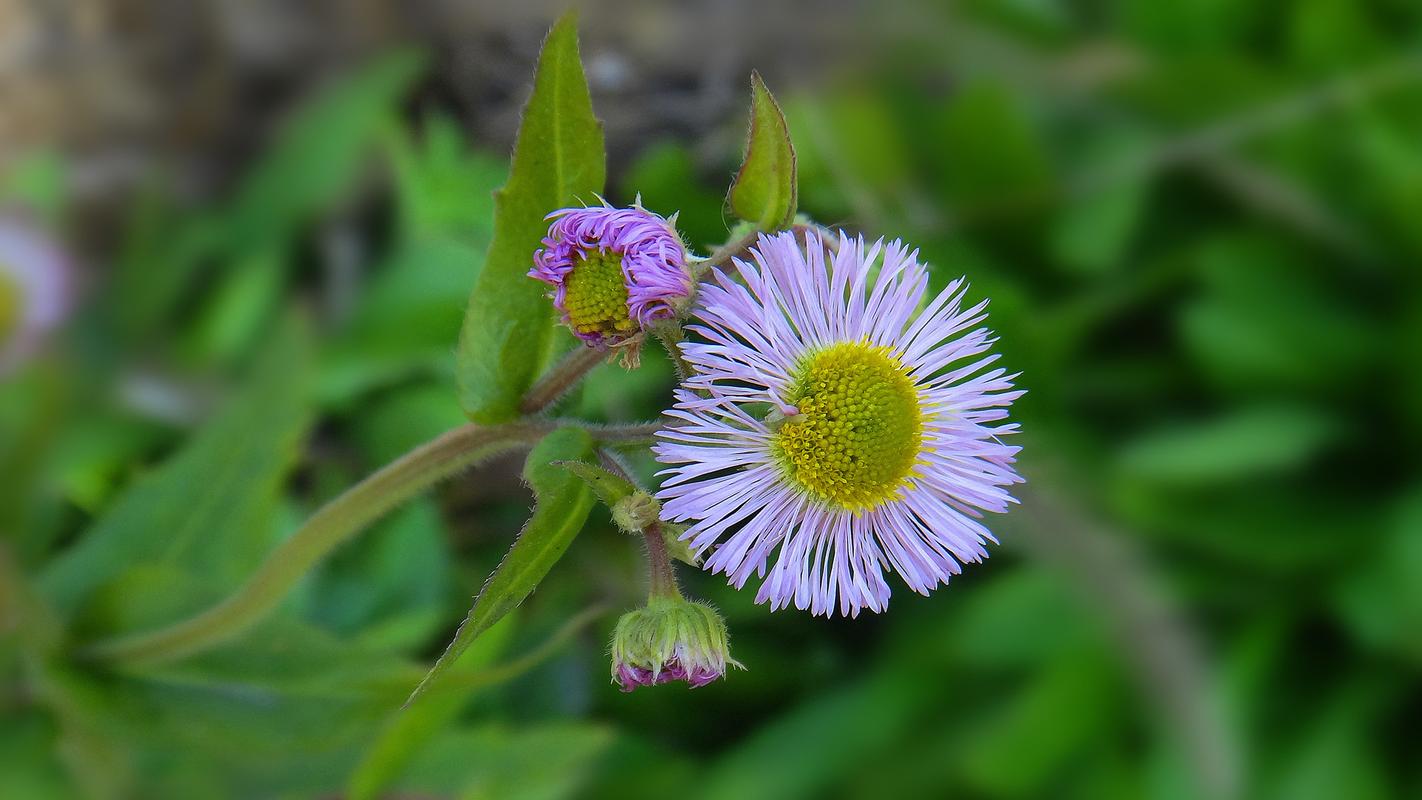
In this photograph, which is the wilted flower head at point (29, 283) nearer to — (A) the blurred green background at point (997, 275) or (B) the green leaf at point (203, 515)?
(A) the blurred green background at point (997, 275)

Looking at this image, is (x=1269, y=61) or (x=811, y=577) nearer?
(x=811, y=577)

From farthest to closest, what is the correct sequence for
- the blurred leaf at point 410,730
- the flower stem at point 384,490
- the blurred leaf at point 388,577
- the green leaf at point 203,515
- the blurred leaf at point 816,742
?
the blurred leaf at point 816,742 < the blurred leaf at point 388,577 < the green leaf at point 203,515 < the blurred leaf at point 410,730 < the flower stem at point 384,490

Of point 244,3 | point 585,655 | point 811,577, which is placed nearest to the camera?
point 811,577

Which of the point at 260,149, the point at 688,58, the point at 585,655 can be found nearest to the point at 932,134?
the point at 688,58

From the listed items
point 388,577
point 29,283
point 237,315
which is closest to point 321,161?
point 237,315

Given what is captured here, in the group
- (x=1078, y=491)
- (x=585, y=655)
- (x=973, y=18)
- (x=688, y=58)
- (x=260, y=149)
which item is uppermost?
(x=973, y=18)

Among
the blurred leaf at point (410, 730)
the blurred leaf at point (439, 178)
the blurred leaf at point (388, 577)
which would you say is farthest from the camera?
the blurred leaf at point (388, 577)

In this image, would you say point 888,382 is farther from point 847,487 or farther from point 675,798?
point 675,798

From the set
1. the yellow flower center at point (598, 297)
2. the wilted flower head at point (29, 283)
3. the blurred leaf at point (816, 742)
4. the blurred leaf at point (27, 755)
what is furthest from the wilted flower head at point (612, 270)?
the wilted flower head at point (29, 283)
